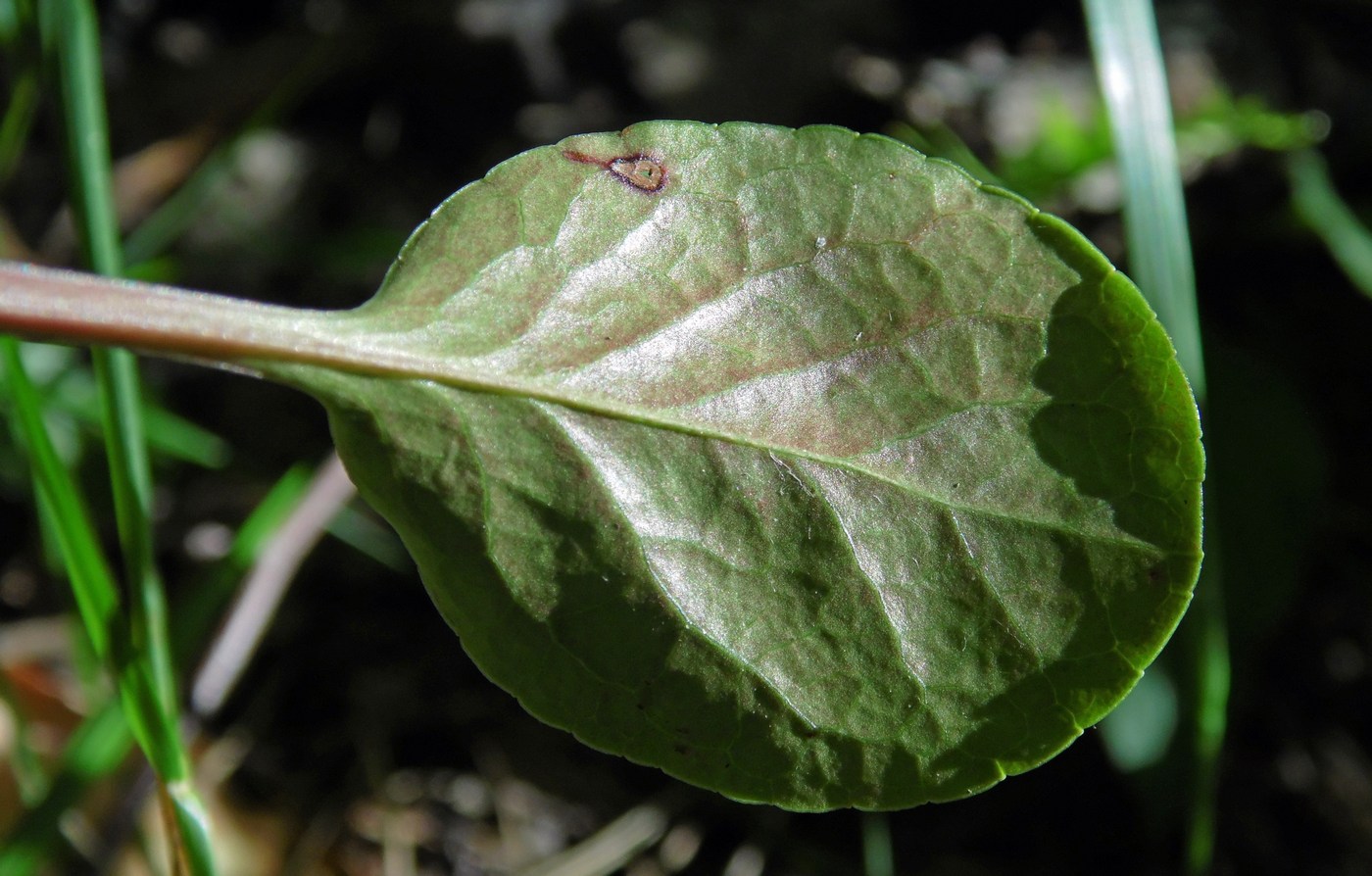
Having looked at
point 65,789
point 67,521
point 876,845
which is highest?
point 67,521

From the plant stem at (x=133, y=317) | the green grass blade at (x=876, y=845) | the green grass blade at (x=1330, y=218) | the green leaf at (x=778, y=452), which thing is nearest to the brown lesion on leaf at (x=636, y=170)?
the green leaf at (x=778, y=452)

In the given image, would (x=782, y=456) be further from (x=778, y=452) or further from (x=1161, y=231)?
(x=1161, y=231)

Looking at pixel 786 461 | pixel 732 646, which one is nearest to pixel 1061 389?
pixel 786 461

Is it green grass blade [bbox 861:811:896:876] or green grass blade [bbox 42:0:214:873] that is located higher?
green grass blade [bbox 42:0:214:873]

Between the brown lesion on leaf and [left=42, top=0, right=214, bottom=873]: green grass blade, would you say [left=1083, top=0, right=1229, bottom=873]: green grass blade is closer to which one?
the brown lesion on leaf

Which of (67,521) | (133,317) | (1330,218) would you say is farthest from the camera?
(1330,218)

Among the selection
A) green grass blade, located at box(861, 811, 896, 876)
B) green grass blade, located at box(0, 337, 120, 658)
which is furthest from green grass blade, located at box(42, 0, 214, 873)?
green grass blade, located at box(861, 811, 896, 876)

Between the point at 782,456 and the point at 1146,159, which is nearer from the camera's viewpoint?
the point at 782,456

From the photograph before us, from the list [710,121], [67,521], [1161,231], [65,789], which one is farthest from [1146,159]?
[65,789]
